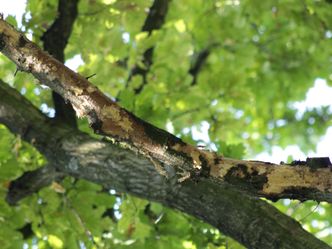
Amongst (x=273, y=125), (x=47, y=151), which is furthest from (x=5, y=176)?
(x=273, y=125)

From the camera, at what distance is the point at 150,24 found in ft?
12.8

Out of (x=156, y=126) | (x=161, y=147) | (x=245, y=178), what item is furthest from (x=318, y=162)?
(x=156, y=126)

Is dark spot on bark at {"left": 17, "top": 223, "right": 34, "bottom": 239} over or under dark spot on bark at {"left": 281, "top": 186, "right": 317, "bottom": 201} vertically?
over

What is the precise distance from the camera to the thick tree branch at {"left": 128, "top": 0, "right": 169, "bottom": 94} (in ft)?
12.5

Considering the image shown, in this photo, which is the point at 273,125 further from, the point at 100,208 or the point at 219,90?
the point at 100,208

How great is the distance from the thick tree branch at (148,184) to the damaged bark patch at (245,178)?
31cm

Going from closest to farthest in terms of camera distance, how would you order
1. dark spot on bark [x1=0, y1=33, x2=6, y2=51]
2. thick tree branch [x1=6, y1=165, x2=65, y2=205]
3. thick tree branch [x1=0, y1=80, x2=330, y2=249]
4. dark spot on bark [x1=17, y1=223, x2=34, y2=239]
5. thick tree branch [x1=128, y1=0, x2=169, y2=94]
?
dark spot on bark [x1=0, y1=33, x2=6, y2=51] < thick tree branch [x1=0, y1=80, x2=330, y2=249] < thick tree branch [x1=6, y1=165, x2=65, y2=205] < dark spot on bark [x1=17, y1=223, x2=34, y2=239] < thick tree branch [x1=128, y1=0, x2=169, y2=94]

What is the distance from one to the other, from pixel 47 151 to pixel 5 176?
1.02 feet

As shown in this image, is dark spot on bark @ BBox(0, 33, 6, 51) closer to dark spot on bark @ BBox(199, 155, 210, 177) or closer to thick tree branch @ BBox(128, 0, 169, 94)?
dark spot on bark @ BBox(199, 155, 210, 177)

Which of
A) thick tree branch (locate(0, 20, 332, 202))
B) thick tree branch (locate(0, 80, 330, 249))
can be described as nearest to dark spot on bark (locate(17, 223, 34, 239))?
thick tree branch (locate(0, 80, 330, 249))

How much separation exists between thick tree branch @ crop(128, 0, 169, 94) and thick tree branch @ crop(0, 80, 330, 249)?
1.28 metres

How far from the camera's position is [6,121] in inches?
108

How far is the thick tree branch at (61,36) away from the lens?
9.53ft

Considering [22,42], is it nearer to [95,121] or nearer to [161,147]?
[95,121]
